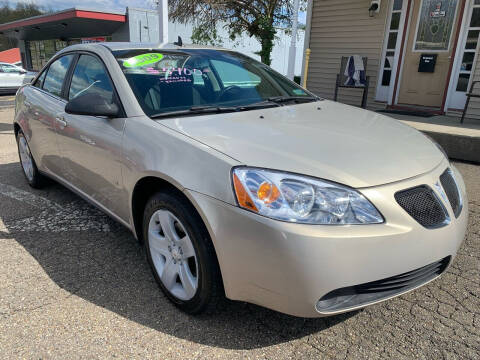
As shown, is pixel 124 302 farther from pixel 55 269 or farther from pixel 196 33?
pixel 196 33

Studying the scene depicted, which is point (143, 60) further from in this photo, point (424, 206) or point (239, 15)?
point (239, 15)

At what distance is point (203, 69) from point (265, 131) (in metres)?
1.07

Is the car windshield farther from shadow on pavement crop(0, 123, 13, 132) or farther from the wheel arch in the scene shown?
shadow on pavement crop(0, 123, 13, 132)

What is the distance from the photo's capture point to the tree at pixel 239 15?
1571 cm

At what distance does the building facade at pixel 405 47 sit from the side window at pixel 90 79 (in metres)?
6.80

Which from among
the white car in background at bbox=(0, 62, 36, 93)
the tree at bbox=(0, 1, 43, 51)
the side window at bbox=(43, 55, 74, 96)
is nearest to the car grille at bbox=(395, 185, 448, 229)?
the side window at bbox=(43, 55, 74, 96)

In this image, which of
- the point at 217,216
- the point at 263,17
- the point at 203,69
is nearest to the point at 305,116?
the point at 203,69

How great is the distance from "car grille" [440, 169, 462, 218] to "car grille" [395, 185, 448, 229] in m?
0.16

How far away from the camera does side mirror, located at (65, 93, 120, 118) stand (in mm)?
2473

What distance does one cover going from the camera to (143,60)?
2844 mm

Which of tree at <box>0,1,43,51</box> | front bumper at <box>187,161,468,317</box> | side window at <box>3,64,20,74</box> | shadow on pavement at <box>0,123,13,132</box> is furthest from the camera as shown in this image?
tree at <box>0,1,43,51</box>

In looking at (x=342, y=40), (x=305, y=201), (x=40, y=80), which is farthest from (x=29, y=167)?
(x=342, y=40)

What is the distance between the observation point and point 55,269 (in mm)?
2738

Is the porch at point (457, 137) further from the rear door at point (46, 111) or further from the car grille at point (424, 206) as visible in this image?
the rear door at point (46, 111)
